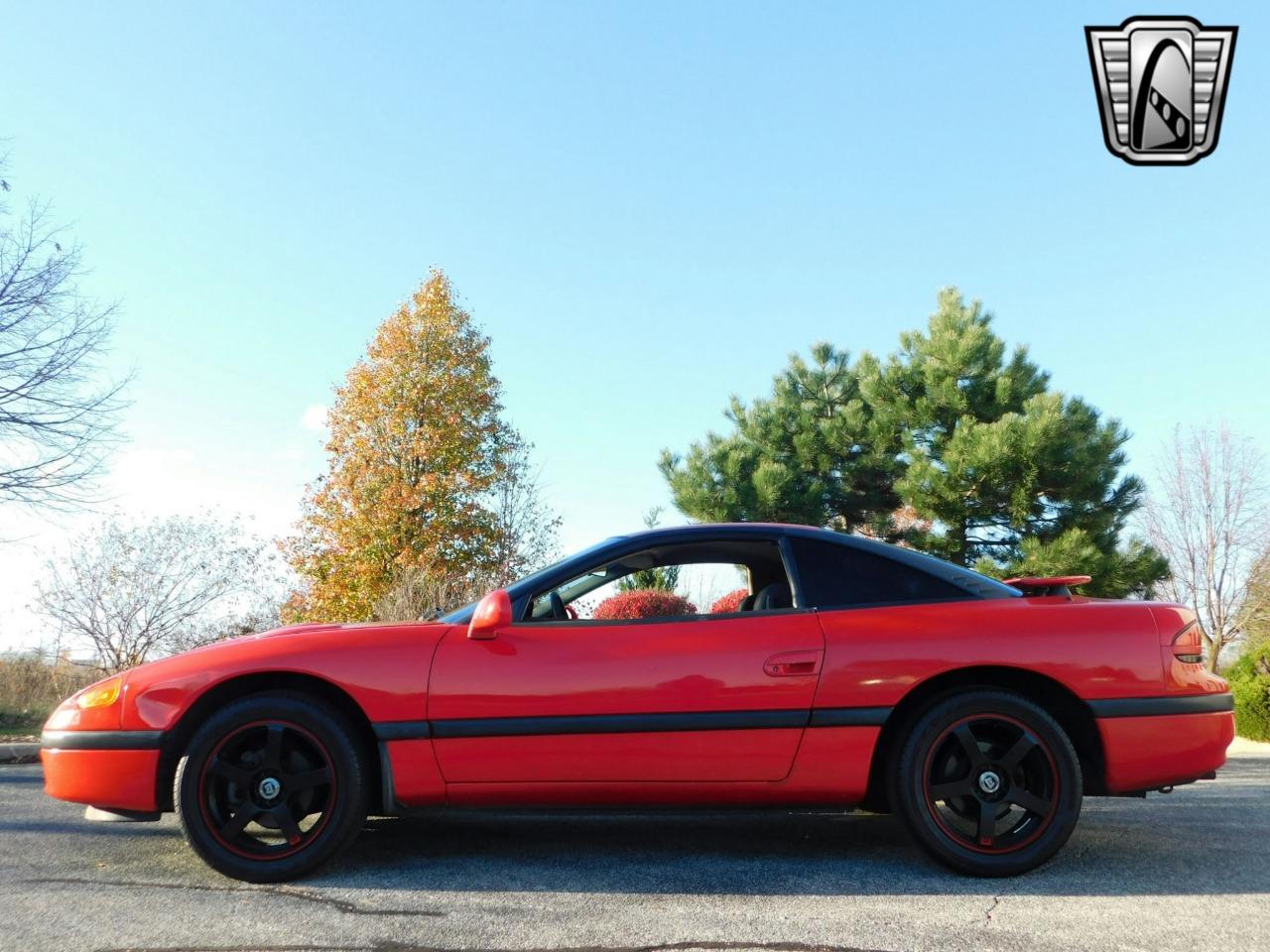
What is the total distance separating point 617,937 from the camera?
2.90 metres

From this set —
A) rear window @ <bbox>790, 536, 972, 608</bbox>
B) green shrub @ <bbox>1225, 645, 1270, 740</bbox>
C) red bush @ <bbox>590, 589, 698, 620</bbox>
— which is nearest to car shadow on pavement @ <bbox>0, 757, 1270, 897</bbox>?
rear window @ <bbox>790, 536, 972, 608</bbox>

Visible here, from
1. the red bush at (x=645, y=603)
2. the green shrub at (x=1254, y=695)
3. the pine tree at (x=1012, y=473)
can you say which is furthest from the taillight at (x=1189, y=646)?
the pine tree at (x=1012, y=473)

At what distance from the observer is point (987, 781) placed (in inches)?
146

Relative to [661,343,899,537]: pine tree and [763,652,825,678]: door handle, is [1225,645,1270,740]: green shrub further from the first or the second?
[763,652,825,678]: door handle

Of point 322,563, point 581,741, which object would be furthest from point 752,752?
point 322,563

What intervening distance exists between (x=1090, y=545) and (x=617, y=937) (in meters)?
18.6

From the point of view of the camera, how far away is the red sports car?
369 cm

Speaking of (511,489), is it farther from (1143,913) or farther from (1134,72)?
(1143,913)

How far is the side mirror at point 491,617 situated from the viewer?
12.1 ft

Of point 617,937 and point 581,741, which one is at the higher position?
point 581,741

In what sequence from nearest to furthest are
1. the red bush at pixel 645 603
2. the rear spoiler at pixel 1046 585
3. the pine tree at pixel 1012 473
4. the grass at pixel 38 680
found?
the rear spoiler at pixel 1046 585
the red bush at pixel 645 603
the grass at pixel 38 680
the pine tree at pixel 1012 473

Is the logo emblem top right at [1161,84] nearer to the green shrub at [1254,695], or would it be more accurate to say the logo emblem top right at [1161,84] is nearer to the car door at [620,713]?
the car door at [620,713]

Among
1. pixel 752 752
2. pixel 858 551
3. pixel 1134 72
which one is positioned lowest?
pixel 752 752

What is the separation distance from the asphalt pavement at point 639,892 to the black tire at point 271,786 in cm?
11
